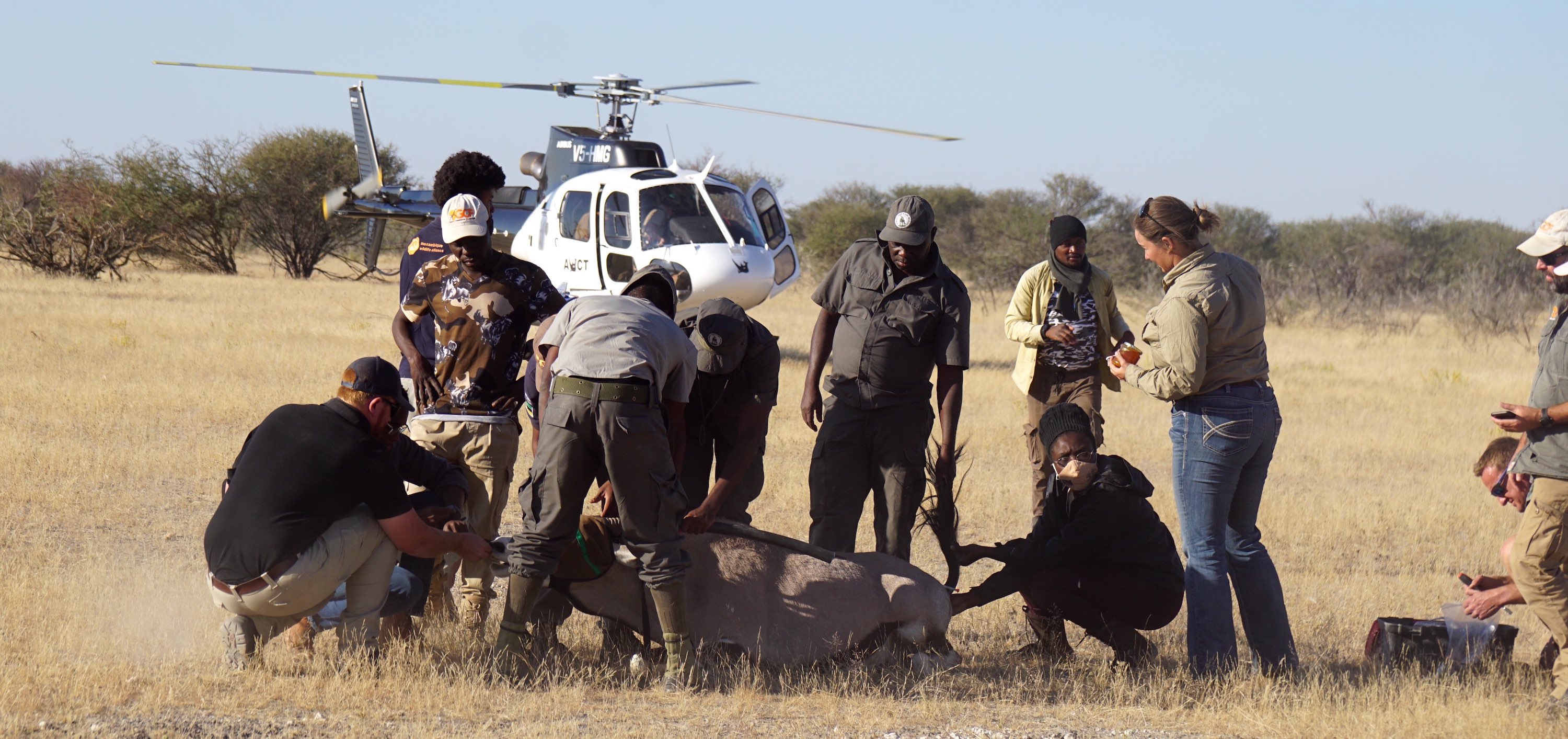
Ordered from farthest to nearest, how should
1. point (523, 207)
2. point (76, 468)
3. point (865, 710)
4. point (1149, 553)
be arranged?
point (523, 207) → point (76, 468) → point (1149, 553) → point (865, 710)

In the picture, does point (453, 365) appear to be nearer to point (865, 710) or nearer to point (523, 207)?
point (865, 710)

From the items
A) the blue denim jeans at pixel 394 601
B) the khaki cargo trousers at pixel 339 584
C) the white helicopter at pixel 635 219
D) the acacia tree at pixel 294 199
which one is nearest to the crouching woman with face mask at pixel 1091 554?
the blue denim jeans at pixel 394 601

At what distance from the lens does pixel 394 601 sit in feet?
15.2

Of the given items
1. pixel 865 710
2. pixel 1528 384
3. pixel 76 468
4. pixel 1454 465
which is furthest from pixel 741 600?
pixel 1528 384

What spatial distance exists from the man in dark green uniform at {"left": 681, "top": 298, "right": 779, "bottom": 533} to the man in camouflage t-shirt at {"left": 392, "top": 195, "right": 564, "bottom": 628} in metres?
0.74

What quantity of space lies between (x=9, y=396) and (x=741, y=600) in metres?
8.41

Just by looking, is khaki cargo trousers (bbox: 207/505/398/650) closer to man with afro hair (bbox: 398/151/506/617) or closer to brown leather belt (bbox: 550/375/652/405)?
man with afro hair (bbox: 398/151/506/617)

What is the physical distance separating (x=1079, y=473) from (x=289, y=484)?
2.93 metres

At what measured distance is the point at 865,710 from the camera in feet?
14.1

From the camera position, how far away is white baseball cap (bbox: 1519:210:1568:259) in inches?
177

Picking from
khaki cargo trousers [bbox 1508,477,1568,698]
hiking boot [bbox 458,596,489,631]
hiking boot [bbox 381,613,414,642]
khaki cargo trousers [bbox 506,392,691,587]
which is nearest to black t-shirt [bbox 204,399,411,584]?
khaki cargo trousers [bbox 506,392,691,587]

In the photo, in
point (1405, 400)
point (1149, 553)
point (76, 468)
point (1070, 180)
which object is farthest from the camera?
point (1070, 180)

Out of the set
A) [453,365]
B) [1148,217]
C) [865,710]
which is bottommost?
[865,710]

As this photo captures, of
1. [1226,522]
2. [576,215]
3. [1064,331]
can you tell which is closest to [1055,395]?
[1064,331]
